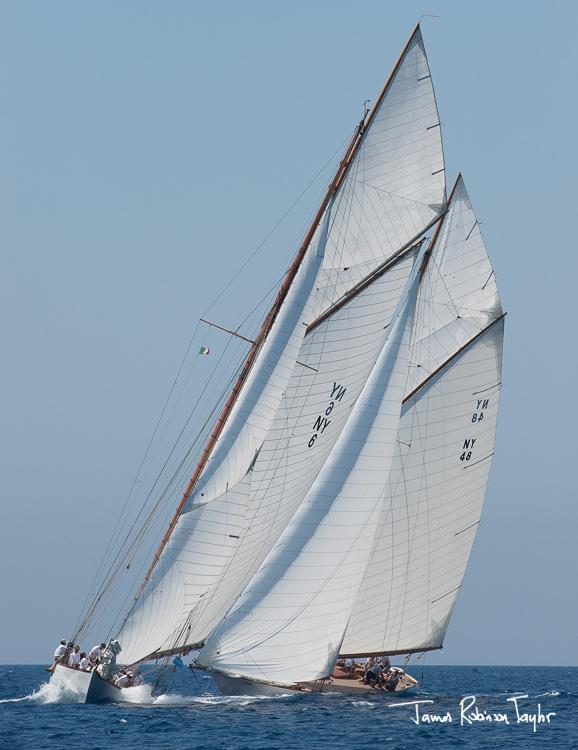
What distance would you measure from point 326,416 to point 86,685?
1237 centimetres

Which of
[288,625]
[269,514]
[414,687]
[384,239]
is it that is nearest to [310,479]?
[269,514]

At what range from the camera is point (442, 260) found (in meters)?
59.0

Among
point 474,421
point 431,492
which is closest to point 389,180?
Result: point 474,421

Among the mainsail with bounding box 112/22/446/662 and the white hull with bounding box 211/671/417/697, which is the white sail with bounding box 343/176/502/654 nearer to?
the white hull with bounding box 211/671/417/697

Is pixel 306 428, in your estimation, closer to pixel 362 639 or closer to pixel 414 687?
pixel 362 639

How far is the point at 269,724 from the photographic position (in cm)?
4562

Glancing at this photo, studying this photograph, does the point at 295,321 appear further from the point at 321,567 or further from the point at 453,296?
the point at 453,296

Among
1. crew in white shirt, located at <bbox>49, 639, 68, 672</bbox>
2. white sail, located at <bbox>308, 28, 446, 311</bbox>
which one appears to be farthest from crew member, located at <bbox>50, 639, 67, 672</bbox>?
white sail, located at <bbox>308, 28, 446, 311</bbox>

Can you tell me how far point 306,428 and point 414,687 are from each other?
19125mm

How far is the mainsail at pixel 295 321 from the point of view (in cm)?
4909

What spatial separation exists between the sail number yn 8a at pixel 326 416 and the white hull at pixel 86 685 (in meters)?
10.8

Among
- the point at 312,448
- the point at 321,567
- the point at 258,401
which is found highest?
the point at 258,401
